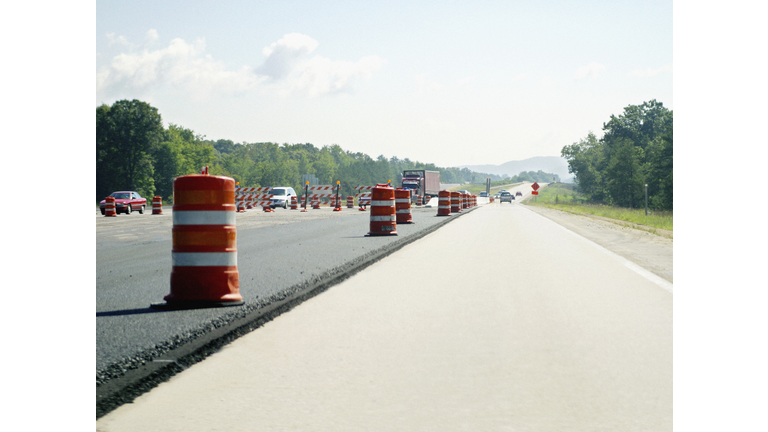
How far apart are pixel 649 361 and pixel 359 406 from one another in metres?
2.62

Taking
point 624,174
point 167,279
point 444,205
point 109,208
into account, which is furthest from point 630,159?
point 167,279

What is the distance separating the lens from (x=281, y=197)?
5700 centimetres

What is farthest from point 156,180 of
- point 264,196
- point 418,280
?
point 418,280

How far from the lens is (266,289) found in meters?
9.48

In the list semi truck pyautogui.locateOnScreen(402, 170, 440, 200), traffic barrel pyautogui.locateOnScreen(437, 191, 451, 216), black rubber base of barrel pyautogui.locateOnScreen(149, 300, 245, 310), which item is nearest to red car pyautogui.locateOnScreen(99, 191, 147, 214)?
traffic barrel pyautogui.locateOnScreen(437, 191, 451, 216)

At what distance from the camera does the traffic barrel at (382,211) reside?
20.2 m

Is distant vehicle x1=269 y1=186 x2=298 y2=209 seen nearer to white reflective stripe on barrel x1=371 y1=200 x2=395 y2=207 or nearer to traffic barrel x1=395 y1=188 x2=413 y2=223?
traffic barrel x1=395 y1=188 x2=413 y2=223

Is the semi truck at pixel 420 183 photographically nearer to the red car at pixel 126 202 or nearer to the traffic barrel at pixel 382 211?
the red car at pixel 126 202

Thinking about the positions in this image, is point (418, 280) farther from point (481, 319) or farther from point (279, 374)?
point (279, 374)

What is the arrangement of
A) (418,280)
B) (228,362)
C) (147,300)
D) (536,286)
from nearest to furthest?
(228,362)
(147,300)
(536,286)
(418,280)

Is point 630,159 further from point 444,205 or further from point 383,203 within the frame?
point 383,203

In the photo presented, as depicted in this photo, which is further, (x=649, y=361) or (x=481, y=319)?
(x=481, y=319)

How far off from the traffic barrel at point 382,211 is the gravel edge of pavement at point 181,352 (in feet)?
34.3

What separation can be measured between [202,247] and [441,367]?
3590mm
